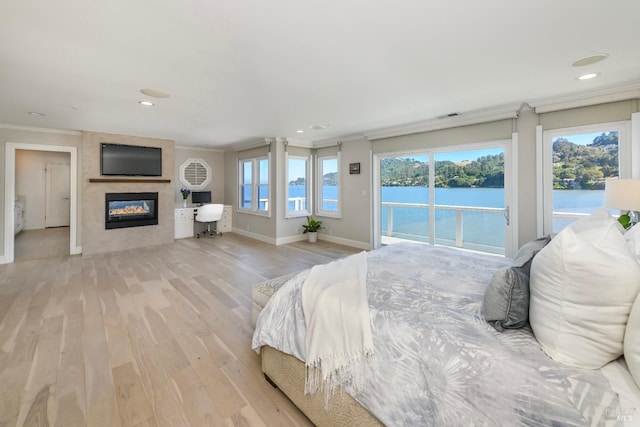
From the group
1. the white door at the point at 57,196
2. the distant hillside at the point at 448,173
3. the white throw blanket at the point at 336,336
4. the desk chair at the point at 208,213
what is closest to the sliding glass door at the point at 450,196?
the distant hillside at the point at 448,173

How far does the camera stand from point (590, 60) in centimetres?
249

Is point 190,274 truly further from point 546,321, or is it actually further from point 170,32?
point 546,321

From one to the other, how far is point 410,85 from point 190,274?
3956 mm

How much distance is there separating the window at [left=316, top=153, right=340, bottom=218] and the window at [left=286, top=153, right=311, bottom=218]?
29 cm

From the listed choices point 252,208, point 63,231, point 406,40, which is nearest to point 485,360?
point 406,40

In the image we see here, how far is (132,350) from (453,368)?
8.01 feet

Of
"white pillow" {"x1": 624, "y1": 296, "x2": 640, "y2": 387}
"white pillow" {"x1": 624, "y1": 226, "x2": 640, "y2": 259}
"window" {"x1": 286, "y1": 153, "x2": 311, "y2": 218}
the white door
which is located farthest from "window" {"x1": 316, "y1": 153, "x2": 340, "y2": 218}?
the white door

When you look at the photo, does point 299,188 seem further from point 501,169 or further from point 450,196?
point 501,169

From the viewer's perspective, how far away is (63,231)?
303 inches

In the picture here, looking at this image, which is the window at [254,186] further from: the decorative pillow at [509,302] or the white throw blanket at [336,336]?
the decorative pillow at [509,302]

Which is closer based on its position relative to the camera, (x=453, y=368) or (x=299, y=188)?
(x=453, y=368)

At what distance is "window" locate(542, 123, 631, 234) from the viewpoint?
3.32 meters

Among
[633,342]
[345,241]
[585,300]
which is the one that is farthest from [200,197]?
[633,342]

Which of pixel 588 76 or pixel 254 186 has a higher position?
pixel 588 76
